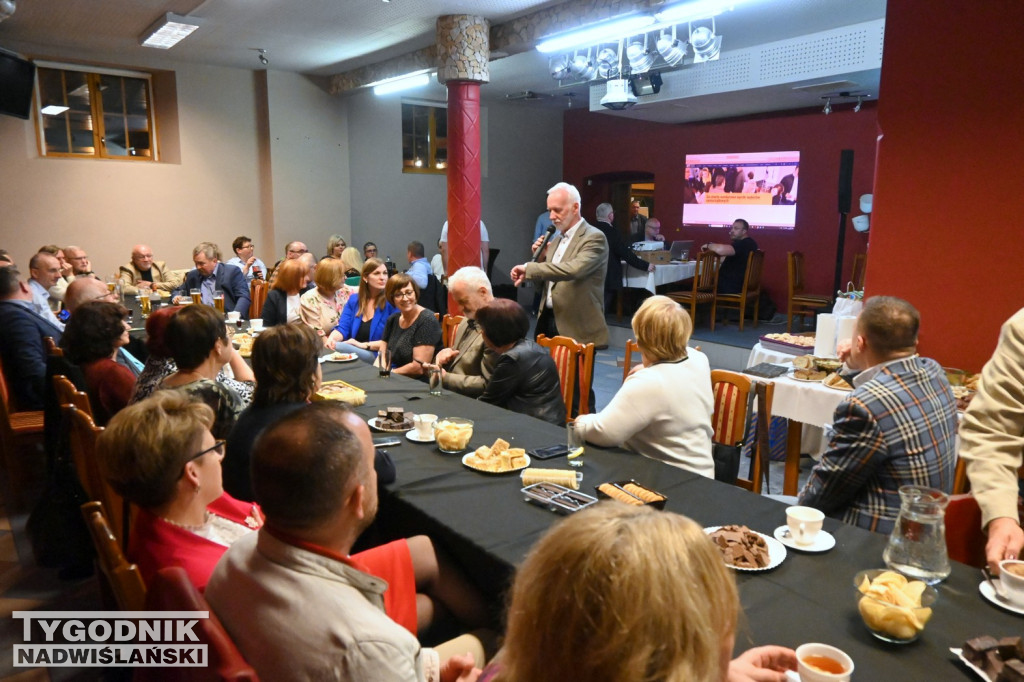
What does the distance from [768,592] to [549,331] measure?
3279mm

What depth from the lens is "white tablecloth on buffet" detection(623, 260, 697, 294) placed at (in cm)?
876

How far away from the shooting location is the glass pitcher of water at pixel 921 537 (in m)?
1.30

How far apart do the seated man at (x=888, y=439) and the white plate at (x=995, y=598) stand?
0.43 meters

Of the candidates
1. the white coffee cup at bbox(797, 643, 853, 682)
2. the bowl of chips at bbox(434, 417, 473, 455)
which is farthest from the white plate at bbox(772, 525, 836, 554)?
the bowl of chips at bbox(434, 417, 473, 455)

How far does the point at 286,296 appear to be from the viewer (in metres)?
5.02

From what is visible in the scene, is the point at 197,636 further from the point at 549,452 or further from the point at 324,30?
the point at 324,30

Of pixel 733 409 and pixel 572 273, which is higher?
pixel 572 273

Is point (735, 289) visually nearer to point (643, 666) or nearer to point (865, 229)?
point (865, 229)

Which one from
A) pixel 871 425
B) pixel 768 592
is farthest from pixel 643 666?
pixel 871 425

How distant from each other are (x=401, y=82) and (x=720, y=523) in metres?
7.94

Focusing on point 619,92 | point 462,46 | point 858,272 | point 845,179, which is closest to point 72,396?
point 462,46

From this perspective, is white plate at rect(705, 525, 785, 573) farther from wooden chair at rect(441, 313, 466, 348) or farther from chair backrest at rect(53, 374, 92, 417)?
wooden chair at rect(441, 313, 466, 348)

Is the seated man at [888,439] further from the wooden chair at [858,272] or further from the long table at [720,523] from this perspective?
the wooden chair at [858,272]

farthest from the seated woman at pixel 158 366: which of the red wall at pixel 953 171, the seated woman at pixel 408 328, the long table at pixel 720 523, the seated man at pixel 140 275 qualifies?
the seated man at pixel 140 275
